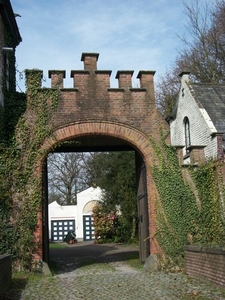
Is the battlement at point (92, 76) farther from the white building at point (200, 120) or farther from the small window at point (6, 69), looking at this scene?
the white building at point (200, 120)

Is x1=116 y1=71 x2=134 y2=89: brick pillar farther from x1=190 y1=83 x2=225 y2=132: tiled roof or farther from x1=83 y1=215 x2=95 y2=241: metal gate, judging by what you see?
x1=83 y1=215 x2=95 y2=241: metal gate

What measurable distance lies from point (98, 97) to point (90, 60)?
119 centimetres

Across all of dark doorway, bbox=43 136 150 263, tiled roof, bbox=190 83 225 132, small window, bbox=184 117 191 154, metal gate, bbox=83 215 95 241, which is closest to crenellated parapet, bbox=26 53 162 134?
dark doorway, bbox=43 136 150 263

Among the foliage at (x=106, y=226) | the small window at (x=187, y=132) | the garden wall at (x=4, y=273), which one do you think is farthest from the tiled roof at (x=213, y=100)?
the foliage at (x=106, y=226)

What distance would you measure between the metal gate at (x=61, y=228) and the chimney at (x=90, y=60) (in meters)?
25.4

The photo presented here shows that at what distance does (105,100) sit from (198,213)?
4.32 metres

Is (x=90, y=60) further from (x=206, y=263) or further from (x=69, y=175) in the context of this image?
(x=69, y=175)

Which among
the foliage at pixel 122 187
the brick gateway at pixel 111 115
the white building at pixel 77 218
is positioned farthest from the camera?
the white building at pixel 77 218

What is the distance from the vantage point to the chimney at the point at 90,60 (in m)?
11.9

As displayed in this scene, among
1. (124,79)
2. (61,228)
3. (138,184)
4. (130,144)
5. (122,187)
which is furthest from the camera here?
(61,228)

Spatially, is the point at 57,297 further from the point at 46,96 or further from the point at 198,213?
the point at 46,96

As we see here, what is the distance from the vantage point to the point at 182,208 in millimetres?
11281

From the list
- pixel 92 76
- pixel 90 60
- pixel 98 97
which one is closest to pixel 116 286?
pixel 98 97

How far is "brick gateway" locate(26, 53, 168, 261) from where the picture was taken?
11.4 meters
